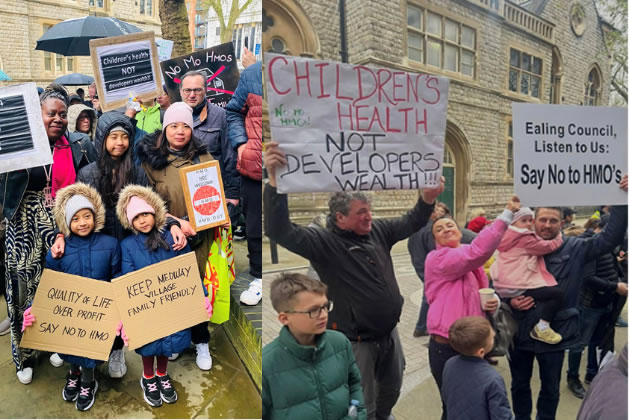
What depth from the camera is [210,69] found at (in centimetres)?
328

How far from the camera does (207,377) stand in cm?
298

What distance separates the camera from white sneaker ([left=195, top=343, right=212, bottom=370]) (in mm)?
3035

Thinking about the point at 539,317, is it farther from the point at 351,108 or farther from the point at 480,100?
the point at 351,108

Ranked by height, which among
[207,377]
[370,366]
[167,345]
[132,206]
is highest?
[132,206]

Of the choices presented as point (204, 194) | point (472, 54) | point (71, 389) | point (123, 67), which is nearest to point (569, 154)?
point (472, 54)

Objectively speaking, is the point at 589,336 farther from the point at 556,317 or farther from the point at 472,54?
the point at 472,54

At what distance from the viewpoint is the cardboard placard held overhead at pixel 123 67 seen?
2.87 m

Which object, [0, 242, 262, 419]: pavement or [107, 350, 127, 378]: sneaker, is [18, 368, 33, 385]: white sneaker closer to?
[0, 242, 262, 419]: pavement

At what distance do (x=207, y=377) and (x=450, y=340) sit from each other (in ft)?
5.99

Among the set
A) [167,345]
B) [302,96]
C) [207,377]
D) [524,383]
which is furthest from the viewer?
[207,377]

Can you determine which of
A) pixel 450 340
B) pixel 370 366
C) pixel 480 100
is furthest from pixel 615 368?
pixel 480 100

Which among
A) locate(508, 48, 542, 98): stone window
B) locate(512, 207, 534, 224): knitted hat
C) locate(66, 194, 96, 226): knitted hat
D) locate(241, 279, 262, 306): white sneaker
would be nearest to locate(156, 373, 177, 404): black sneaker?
locate(241, 279, 262, 306): white sneaker

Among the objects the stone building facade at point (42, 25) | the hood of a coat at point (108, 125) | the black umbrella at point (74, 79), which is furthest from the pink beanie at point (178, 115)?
the black umbrella at point (74, 79)

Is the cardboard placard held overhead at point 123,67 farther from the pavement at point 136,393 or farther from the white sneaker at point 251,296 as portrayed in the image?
the pavement at point 136,393
